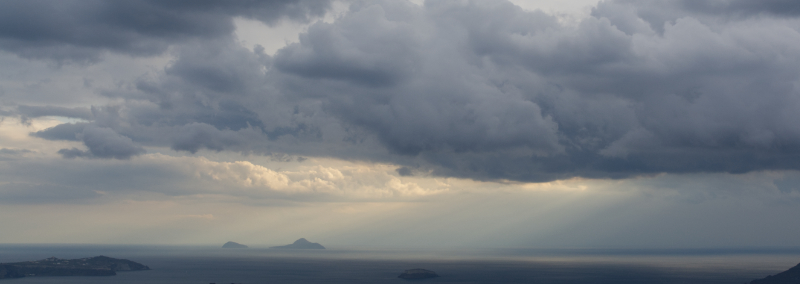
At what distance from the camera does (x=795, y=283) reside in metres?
159

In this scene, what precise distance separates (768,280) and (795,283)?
1107 cm

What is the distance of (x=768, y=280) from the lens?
17000 centimetres

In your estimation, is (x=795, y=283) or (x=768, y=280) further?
(x=768, y=280)
